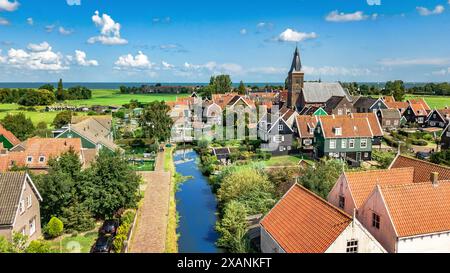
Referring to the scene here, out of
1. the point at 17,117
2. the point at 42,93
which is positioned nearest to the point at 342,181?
the point at 17,117

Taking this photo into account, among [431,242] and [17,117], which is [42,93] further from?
[431,242]

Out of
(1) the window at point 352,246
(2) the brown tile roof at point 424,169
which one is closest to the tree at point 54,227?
(1) the window at point 352,246

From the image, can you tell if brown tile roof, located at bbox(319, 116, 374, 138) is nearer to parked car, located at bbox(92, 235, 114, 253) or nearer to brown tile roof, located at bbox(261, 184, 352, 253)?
brown tile roof, located at bbox(261, 184, 352, 253)

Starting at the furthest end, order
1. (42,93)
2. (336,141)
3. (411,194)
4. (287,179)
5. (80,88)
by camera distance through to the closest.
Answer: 1. (80,88)
2. (42,93)
3. (336,141)
4. (287,179)
5. (411,194)

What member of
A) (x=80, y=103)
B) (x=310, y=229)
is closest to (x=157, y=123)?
(x=310, y=229)

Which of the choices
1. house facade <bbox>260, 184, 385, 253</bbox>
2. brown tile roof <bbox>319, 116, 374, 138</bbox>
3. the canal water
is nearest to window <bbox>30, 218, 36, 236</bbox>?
the canal water

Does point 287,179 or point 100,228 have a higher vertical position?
point 287,179
